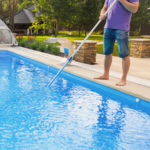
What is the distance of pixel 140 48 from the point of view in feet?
30.7

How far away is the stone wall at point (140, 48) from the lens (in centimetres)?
927

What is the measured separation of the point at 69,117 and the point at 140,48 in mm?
6474

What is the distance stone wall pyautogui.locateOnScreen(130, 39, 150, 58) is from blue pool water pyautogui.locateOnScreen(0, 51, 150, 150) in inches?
170

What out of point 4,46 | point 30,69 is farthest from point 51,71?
point 4,46

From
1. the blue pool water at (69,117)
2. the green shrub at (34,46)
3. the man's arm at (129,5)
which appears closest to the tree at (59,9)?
the green shrub at (34,46)

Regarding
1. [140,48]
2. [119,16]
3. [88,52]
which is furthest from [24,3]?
[119,16]

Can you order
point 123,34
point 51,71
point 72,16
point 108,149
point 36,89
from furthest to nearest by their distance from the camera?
point 72,16
point 51,71
point 36,89
point 123,34
point 108,149

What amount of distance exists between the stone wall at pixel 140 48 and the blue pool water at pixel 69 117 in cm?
432

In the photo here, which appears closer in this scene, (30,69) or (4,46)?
(30,69)

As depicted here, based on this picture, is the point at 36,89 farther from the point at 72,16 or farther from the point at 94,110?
the point at 72,16

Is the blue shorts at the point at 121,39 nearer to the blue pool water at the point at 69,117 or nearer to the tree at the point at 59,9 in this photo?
the blue pool water at the point at 69,117

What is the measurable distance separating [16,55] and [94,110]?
6.95 meters

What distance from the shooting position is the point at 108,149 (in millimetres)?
2732

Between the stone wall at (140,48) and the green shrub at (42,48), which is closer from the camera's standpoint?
the stone wall at (140,48)
